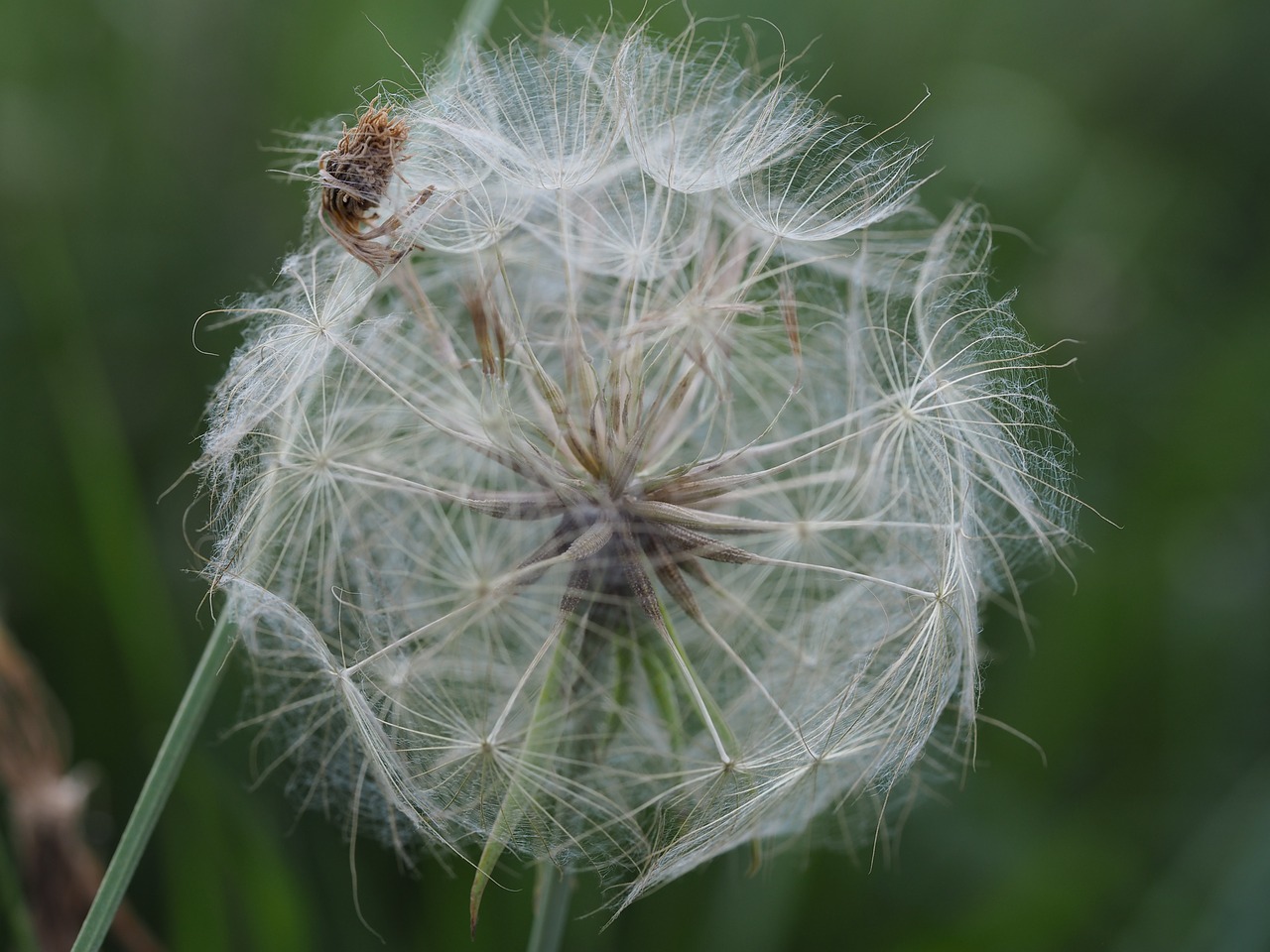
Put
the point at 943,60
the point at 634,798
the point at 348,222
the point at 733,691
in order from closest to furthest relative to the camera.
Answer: the point at 348,222 → the point at 634,798 → the point at 733,691 → the point at 943,60

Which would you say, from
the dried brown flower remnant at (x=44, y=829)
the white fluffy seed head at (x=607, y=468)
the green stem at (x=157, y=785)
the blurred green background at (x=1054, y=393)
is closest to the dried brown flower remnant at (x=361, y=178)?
the white fluffy seed head at (x=607, y=468)

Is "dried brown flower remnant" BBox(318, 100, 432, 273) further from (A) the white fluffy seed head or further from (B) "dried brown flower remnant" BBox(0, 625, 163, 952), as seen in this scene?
(B) "dried brown flower remnant" BBox(0, 625, 163, 952)

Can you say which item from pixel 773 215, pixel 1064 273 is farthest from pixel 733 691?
pixel 1064 273

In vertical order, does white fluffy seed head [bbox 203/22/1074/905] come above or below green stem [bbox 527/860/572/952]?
above

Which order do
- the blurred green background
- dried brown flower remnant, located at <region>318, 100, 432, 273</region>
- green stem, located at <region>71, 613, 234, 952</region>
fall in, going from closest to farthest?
green stem, located at <region>71, 613, 234, 952</region> < dried brown flower remnant, located at <region>318, 100, 432, 273</region> < the blurred green background

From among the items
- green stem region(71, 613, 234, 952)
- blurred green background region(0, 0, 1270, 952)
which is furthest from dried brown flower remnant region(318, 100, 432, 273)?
blurred green background region(0, 0, 1270, 952)

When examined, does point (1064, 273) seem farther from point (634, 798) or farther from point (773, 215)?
point (634, 798)
